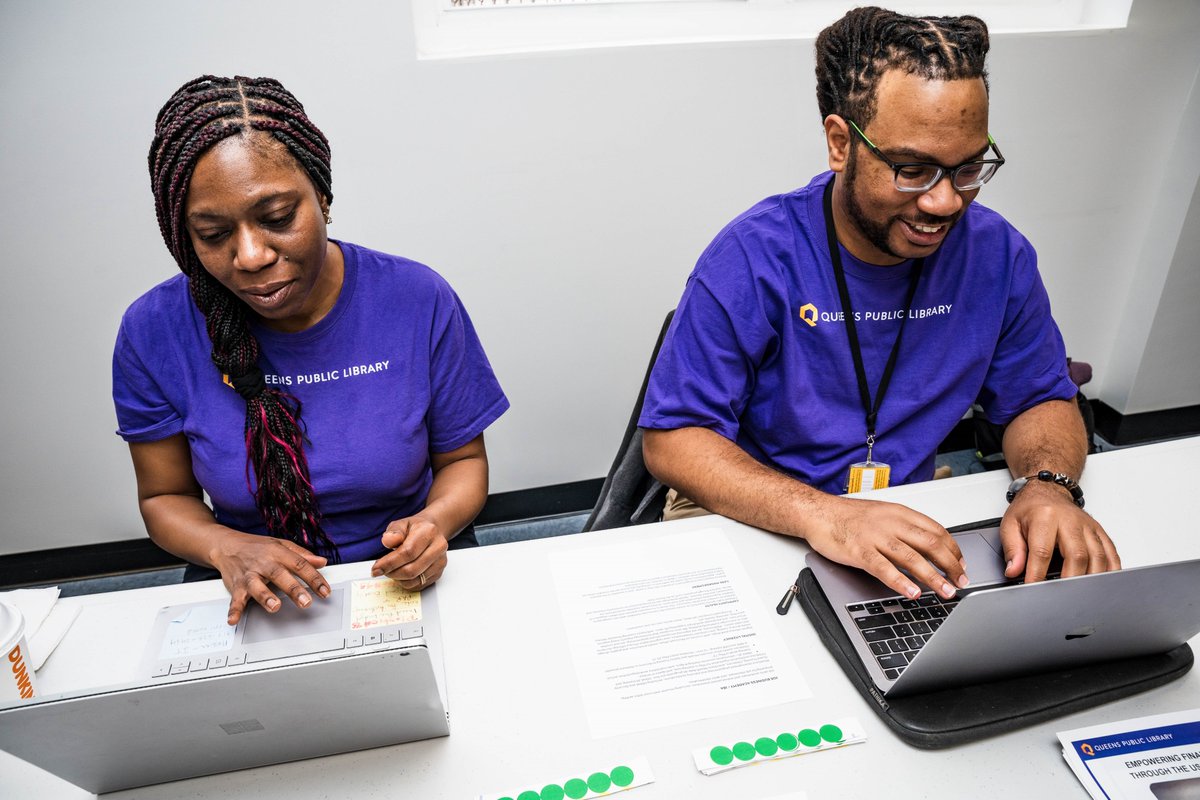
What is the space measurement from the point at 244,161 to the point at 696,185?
1439 millimetres

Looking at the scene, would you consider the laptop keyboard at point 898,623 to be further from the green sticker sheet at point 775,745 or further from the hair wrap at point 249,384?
the hair wrap at point 249,384

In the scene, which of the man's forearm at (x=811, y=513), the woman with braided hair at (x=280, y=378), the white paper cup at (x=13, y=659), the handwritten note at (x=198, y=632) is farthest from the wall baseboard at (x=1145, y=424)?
the white paper cup at (x=13, y=659)

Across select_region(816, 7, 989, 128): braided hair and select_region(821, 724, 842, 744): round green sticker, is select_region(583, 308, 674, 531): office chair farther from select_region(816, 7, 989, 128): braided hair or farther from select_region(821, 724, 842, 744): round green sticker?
select_region(821, 724, 842, 744): round green sticker

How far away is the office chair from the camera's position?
1.51 meters

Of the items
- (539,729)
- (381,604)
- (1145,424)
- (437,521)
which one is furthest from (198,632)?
(1145,424)

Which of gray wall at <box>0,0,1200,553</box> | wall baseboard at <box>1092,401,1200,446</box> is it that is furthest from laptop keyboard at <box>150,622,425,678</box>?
wall baseboard at <box>1092,401,1200,446</box>

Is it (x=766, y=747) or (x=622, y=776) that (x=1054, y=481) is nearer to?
(x=766, y=747)

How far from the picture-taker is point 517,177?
215 cm

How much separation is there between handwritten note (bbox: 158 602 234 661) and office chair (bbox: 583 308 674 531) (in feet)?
2.24

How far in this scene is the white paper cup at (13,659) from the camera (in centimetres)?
86

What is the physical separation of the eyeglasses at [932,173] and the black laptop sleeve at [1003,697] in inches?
26.6

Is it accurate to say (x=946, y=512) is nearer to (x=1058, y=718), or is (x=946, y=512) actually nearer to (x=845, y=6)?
(x=1058, y=718)

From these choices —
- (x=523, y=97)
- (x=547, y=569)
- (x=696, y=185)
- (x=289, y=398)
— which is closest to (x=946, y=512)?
(x=547, y=569)

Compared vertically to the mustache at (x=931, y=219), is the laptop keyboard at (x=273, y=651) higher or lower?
lower
